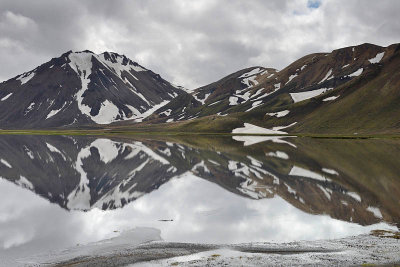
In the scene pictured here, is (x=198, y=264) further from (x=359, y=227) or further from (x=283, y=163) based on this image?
(x=283, y=163)

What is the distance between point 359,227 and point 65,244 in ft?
69.6

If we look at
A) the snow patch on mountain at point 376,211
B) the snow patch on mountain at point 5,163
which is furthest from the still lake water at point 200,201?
the snow patch on mountain at point 5,163

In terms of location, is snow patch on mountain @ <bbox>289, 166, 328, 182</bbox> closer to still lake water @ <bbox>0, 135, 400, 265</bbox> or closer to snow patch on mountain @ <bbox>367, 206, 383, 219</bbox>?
still lake water @ <bbox>0, 135, 400, 265</bbox>

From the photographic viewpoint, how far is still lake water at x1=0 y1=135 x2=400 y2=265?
91.8 feet

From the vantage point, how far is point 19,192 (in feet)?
150

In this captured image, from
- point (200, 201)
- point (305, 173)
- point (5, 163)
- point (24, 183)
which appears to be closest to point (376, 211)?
point (200, 201)

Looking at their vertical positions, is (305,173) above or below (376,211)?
above

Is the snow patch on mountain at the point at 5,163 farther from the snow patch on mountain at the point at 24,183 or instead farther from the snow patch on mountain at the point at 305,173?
the snow patch on mountain at the point at 305,173

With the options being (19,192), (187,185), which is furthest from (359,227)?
(19,192)

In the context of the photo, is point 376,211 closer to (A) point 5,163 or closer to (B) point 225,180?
(B) point 225,180

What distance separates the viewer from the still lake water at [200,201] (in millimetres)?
27969

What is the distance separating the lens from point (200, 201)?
132 ft

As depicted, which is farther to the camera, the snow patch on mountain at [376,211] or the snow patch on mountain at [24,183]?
the snow patch on mountain at [24,183]

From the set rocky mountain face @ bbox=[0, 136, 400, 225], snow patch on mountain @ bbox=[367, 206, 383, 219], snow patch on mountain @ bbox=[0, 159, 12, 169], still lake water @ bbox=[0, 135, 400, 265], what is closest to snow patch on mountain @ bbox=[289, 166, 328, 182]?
rocky mountain face @ bbox=[0, 136, 400, 225]
